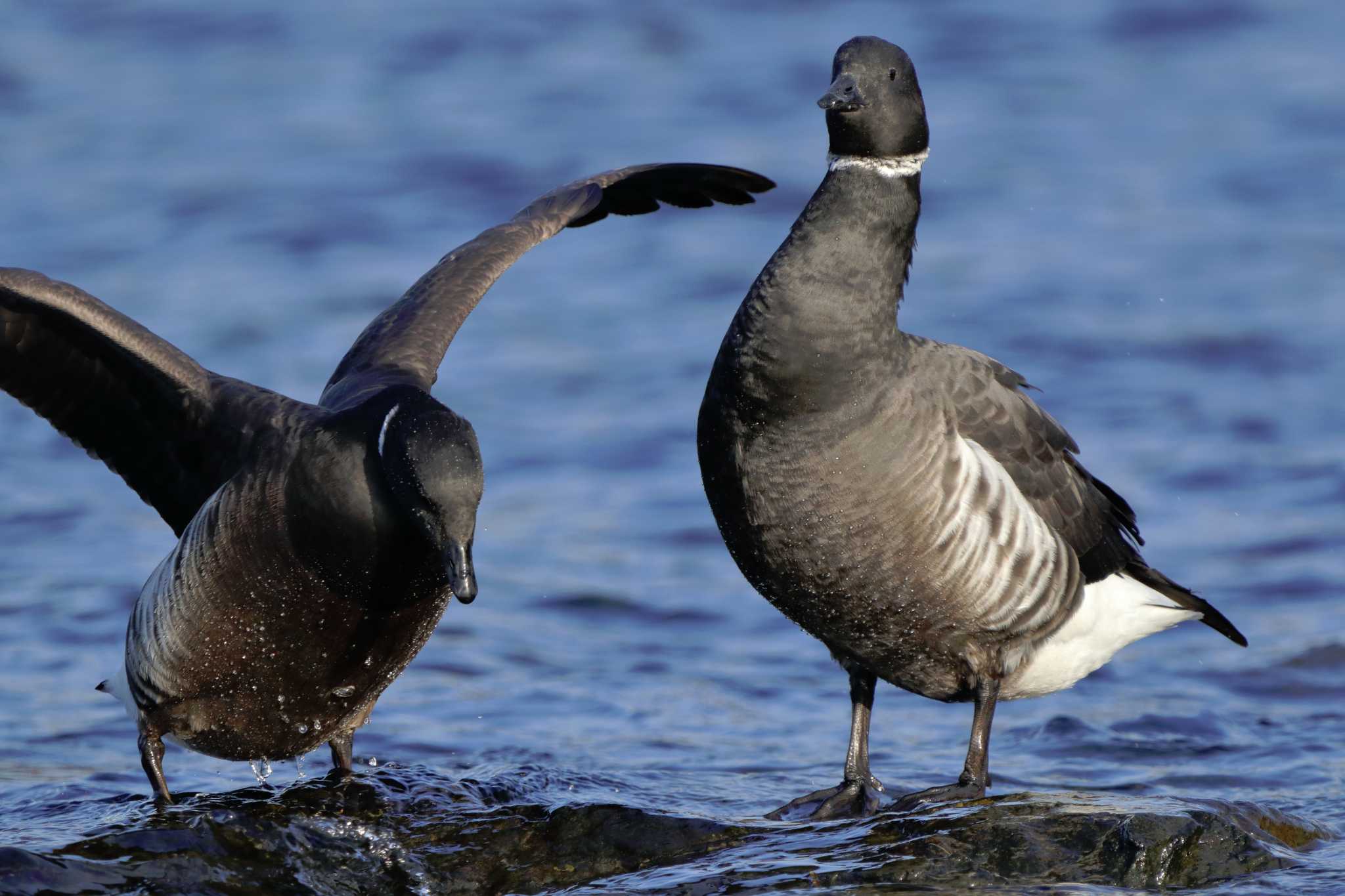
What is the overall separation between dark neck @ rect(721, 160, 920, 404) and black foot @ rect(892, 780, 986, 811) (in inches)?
62.4

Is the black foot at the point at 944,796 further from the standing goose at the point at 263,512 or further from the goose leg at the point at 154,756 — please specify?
the goose leg at the point at 154,756

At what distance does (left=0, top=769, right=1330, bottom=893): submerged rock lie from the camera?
5738 mm

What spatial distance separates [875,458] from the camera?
6.60m

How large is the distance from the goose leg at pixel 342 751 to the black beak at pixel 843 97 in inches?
132

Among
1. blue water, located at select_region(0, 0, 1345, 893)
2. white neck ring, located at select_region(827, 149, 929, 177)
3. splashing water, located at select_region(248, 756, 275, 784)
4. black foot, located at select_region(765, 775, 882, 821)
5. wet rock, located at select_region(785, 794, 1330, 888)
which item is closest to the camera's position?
wet rock, located at select_region(785, 794, 1330, 888)

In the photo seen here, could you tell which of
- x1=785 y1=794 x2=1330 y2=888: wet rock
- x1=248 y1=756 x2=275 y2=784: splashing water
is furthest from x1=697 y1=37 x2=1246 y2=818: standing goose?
x1=248 y1=756 x2=275 y2=784: splashing water

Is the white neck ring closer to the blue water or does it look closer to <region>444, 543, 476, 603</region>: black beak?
<region>444, 543, 476, 603</region>: black beak

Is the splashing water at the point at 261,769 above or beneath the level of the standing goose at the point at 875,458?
beneath

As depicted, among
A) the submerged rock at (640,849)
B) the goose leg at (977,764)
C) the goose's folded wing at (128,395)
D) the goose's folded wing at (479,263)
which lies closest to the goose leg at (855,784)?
the goose leg at (977,764)

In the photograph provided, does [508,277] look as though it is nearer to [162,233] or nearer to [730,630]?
[162,233]

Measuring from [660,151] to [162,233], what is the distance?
192 inches

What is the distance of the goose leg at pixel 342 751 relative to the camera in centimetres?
745

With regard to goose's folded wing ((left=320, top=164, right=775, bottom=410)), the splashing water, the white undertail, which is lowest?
the splashing water

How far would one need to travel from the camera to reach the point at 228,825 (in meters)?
6.18
